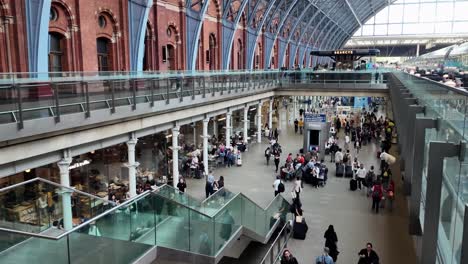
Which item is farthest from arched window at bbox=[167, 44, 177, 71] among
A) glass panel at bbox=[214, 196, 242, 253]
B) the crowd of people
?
glass panel at bbox=[214, 196, 242, 253]

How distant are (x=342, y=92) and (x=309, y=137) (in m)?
14.6

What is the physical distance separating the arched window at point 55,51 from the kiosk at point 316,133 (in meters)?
12.9

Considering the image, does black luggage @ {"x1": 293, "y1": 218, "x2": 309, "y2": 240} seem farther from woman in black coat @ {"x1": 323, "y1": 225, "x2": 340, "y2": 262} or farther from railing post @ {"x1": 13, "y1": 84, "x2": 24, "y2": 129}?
railing post @ {"x1": 13, "y1": 84, "x2": 24, "y2": 129}

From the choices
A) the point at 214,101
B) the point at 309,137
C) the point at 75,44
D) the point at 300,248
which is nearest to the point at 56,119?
the point at 300,248

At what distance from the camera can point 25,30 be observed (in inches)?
561

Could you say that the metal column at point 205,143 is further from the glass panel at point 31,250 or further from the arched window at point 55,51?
the glass panel at point 31,250

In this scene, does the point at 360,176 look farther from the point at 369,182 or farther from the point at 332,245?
the point at 332,245

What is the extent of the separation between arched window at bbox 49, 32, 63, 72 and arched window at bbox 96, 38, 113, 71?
2525 mm

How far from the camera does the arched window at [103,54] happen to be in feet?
64.6

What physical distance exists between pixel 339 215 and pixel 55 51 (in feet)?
41.0

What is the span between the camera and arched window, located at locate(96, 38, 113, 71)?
1970 cm

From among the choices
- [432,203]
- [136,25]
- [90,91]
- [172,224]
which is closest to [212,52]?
[136,25]

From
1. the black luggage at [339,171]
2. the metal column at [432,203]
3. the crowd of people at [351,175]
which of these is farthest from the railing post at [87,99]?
the black luggage at [339,171]

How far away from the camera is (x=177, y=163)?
1811 cm
